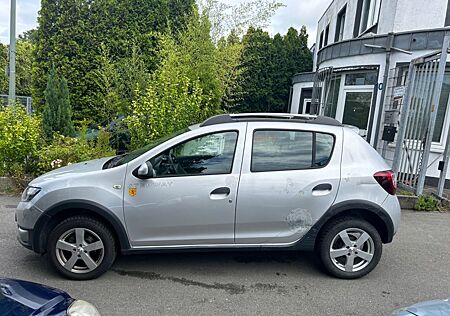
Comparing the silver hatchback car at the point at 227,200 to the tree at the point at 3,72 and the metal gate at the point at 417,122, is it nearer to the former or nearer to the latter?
the metal gate at the point at 417,122

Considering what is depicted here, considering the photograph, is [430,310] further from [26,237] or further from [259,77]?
[259,77]

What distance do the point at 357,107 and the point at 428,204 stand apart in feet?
12.0

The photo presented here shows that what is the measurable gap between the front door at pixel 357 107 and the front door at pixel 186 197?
6.36 meters

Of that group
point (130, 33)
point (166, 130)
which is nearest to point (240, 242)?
point (166, 130)

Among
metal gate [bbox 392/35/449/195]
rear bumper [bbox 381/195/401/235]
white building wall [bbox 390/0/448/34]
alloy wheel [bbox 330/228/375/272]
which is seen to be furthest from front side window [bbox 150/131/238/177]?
white building wall [bbox 390/0/448/34]

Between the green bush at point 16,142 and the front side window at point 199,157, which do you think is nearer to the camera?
the front side window at point 199,157

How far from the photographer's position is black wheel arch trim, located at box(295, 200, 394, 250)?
3477mm

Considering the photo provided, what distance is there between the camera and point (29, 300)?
1.74 metres

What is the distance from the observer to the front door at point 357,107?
8.77 metres

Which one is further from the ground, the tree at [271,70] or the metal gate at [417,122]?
the tree at [271,70]

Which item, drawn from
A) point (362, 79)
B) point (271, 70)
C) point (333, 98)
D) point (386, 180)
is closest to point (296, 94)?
point (271, 70)

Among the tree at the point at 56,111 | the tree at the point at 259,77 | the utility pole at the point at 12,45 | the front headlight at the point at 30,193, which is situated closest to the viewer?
the front headlight at the point at 30,193

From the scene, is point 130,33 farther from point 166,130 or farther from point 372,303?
point 372,303

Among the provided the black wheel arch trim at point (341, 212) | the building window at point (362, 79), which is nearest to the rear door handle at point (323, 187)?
the black wheel arch trim at point (341, 212)
